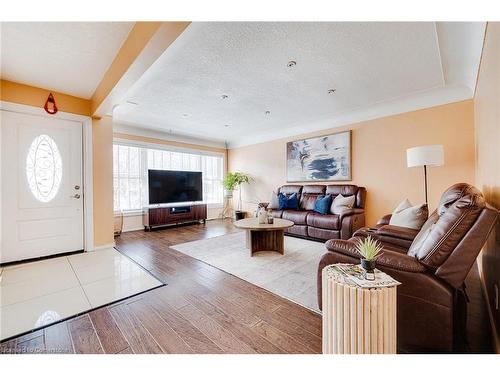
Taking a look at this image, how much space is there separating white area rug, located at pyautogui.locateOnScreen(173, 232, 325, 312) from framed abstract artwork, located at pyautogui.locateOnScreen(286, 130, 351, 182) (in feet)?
5.18

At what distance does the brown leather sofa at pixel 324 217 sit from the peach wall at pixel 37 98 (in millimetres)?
3901

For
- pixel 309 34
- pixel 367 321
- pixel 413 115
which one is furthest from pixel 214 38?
pixel 413 115

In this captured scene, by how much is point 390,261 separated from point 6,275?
3.91 meters

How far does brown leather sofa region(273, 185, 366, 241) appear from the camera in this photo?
12.0 ft

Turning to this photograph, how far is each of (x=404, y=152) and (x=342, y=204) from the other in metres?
1.34

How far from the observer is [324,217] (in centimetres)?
384

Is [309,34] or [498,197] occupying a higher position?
[309,34]

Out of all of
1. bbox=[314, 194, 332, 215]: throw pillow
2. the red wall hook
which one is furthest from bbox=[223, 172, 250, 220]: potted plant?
the red wall hook

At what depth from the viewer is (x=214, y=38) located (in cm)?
205

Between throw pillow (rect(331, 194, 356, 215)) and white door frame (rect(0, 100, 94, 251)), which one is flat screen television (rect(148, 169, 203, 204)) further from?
throw pillow (rect(331, 194, 356, 215))

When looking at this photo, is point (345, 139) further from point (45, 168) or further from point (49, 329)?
point (45, 168)

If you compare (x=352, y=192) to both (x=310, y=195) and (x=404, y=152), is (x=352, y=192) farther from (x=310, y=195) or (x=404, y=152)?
(x=404, y=152)

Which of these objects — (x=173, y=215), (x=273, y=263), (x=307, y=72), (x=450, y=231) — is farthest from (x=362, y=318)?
(x=173, y=215)

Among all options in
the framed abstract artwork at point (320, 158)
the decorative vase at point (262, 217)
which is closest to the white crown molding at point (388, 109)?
the framed abstract artwork at point (320, 158)
